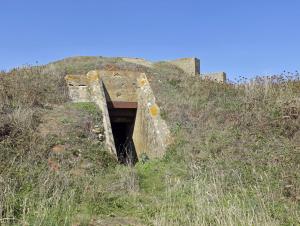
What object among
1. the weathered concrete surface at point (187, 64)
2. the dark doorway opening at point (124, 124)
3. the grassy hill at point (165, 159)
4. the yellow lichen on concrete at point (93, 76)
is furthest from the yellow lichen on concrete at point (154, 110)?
the weathered concrete surface at point (187, 64)

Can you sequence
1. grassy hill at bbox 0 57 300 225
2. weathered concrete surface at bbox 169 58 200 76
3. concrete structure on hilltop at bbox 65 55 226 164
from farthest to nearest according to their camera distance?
weathered concrete surface at bbox 169 58 200 76 < concrete structure on hilltop at bbox 65 55 226 164 < grassy hill at bbox 0 57 300 225

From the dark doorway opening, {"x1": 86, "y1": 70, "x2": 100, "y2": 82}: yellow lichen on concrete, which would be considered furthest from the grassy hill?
the dark doorway opening

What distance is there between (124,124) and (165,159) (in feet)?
17.7

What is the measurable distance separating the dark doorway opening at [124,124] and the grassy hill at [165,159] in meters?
1.47

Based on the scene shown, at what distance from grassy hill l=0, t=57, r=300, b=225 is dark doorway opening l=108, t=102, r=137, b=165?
1.47 metres

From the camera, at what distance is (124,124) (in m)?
16.0

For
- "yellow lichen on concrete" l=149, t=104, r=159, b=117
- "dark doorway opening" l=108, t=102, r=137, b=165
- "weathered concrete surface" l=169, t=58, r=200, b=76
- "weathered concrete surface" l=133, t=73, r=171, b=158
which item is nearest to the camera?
"weathered concrete surface" l=133, t=73, r=171, b=158

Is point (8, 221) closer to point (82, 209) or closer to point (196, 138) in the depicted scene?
point (82, 209)

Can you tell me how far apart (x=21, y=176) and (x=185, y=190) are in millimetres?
3065

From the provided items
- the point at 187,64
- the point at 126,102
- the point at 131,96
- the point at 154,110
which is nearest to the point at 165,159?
the point at 154,110

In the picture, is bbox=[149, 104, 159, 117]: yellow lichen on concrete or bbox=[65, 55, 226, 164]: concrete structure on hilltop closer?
bbox=[149, 104, 159, 117]: yellow lichen on concrete

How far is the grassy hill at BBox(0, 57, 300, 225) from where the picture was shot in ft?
19.8

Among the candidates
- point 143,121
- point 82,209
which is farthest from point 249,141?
point 82,209

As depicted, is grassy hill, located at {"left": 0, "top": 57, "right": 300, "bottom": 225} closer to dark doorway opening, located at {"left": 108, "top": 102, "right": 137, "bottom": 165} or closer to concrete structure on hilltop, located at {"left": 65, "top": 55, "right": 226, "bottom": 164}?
concrete structure on hilltop, located at {"left": 65, "top": 55, "right": 226, "bottom": 164}
